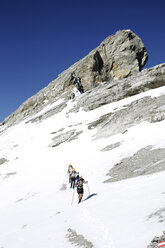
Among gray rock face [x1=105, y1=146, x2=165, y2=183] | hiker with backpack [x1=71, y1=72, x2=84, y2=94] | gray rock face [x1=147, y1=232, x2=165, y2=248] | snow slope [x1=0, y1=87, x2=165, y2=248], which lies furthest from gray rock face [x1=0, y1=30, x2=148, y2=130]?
gray rock face [x1=147, y1=232, x2=165, y2=248]

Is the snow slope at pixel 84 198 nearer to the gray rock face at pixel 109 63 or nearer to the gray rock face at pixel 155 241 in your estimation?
the gray rock face at pixel 155 241

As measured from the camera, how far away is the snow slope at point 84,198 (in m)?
7.14

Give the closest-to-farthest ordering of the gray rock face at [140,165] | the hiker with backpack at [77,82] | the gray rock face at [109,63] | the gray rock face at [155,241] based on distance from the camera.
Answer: the gray rock face at [155,241] < the gray rock face at [140,165] < the gray rock face at [109,63] < the hiker with backpack at [77,82]

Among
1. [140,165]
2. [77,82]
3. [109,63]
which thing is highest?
[109,63]

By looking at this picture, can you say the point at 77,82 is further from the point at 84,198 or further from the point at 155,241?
the point at 155,241

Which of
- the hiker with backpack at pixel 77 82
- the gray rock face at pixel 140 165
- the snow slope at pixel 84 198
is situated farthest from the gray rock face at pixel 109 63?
the gray rock face at pixel 140 165

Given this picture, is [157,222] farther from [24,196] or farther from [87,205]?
[24,196]

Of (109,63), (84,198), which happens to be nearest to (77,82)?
(109,63)

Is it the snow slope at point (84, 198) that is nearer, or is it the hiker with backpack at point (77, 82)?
the snow slope at point (84, 198)

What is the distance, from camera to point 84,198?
1335cm

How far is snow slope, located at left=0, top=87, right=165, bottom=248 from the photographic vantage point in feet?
23.4

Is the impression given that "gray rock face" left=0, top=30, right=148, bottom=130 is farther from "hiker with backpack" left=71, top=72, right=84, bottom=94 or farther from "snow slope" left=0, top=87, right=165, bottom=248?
"snow slope" left=0, top=87, right=165, bottom=248

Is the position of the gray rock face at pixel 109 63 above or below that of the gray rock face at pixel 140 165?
above

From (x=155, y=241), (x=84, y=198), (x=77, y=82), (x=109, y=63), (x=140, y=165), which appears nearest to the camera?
(x=155, y=241)
